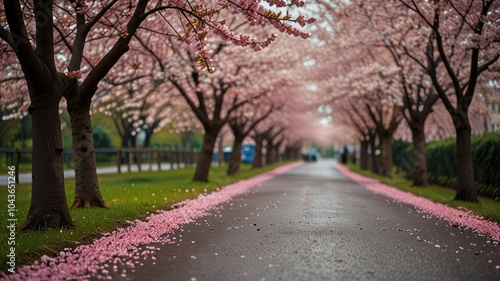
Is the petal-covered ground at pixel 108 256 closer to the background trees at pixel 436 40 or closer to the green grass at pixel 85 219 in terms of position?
the green grass at pixel 85 219

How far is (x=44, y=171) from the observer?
8.10m

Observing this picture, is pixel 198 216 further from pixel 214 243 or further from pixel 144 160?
pixel 144 160

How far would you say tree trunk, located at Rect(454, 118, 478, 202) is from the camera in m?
14.9

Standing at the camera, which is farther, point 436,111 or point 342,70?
point 342,70

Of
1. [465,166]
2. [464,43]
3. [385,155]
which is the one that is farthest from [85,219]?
[385,155]

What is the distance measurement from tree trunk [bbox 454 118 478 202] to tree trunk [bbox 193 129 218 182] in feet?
37.8

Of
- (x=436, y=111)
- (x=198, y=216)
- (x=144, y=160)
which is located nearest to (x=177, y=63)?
(x=198, y=216)

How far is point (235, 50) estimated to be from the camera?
22.3m

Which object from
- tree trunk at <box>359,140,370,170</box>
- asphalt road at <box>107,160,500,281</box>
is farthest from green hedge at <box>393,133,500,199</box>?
tree trunk at <box>359,140,370,170</box>

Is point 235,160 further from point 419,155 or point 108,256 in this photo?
point 108,256

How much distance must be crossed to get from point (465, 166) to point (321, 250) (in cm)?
1013

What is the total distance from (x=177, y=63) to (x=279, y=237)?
13313mm

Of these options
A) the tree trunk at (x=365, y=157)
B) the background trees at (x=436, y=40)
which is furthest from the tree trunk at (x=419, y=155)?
the tree trunk at (x=365, y=157)

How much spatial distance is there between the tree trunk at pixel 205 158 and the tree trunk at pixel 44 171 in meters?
14.4
